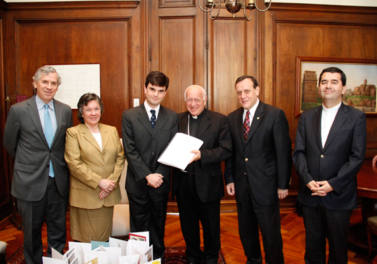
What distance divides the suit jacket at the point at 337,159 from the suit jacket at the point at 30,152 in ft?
6.52

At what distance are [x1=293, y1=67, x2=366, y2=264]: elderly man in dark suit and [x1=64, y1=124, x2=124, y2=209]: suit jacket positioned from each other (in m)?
1.52

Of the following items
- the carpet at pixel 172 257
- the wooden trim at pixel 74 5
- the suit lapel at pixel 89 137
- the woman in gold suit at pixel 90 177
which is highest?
the wooden trim at pixel 74 5

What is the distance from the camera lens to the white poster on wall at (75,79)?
3762mm

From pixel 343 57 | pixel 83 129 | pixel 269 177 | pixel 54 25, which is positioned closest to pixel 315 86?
pixel 343 57

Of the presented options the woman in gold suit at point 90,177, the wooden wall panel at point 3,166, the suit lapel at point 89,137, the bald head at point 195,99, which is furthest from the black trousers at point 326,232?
the wooden wall panel at point 3,166

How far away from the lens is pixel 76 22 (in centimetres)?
376

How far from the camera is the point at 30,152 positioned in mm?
2119

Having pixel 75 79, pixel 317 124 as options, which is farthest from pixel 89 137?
pixel 75 79

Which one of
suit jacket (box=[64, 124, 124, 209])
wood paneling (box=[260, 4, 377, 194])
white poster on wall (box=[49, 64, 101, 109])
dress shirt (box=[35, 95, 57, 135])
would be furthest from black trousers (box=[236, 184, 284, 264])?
white poster on wall (box=[49, 64, 101, 109])

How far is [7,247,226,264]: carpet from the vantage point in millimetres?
2506

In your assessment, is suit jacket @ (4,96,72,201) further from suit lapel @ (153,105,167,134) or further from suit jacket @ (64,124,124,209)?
suit lapel @ (153,105,167,134)

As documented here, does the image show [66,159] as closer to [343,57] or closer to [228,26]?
[228,26]

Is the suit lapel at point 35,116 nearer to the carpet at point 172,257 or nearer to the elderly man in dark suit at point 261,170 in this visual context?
the carpet at point 172,257

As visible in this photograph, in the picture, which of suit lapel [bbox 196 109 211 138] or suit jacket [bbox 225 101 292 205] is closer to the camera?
suit jacket [bbox 225 101 292 205]
